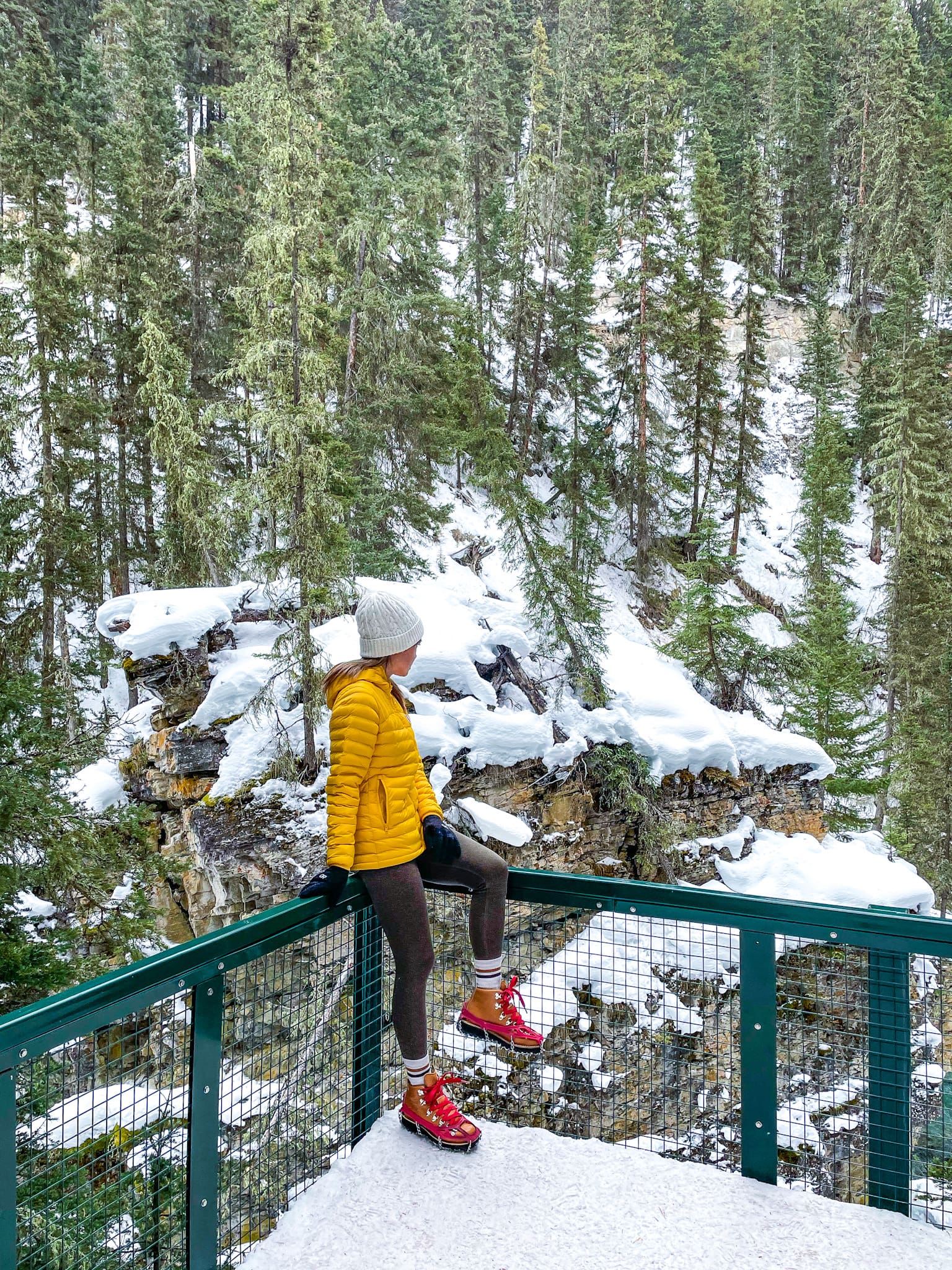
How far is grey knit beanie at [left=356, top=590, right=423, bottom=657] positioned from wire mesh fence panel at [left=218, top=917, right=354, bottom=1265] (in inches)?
46.7

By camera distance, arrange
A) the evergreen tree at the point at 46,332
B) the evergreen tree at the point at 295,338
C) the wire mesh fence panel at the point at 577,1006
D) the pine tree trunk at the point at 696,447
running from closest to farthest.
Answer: the wire mesh fence panel at the point at 577,1006 < the evergreen tree at the point at 295,338 < the evergreen tree at the point at 46,332 < the pine tree trunk at the point at 696,447

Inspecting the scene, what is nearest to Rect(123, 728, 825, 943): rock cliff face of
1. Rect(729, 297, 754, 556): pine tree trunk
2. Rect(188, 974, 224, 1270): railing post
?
Rect(188, 974, 224, 1270): railing post

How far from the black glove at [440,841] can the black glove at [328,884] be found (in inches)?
17.9

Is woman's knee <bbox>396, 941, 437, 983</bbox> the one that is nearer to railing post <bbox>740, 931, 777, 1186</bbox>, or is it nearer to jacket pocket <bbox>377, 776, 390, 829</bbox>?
jacket pocket <bbox>377, 776, 390, 829</bbox>

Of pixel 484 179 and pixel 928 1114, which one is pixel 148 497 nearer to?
pixel 484 179

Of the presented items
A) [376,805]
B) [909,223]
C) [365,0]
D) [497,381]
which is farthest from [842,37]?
[376,805]

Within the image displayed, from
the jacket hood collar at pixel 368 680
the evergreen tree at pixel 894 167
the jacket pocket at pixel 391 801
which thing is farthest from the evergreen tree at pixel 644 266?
the jacket pocket at pixel 391 801

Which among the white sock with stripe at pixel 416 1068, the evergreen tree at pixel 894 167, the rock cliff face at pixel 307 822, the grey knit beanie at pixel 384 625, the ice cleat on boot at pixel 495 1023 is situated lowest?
the rock cliff face at pixel 307 822

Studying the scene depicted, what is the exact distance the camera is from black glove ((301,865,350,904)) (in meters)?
2.88

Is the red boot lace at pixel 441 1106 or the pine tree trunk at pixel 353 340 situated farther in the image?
the pine tree trunk at pixel 353 340

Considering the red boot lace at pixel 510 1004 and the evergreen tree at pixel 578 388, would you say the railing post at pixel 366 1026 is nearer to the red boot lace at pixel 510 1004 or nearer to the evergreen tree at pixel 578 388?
the red boot lace at pixel 510 1004

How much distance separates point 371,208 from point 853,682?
50.3ft

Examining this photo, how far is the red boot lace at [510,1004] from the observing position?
11.3ft

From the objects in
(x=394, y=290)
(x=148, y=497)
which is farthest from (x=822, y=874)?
(x=148, y=497)
